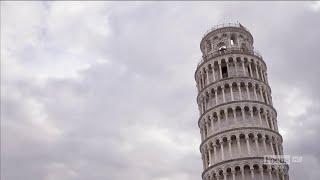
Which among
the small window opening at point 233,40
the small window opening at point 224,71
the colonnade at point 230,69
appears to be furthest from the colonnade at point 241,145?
the small window opening at point 233,40

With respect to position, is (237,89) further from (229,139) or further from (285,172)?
(285,172)

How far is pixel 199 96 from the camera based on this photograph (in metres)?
67.6

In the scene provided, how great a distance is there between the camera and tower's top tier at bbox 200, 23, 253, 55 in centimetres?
6981

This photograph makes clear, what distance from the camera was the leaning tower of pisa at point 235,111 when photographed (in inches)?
2314

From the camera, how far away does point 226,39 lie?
70.1m

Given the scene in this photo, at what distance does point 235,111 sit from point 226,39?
1283 cm

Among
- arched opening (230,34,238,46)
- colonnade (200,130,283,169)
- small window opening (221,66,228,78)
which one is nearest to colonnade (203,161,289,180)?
colonnade (200,130,283,169)

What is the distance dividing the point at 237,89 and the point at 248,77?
2274 mm

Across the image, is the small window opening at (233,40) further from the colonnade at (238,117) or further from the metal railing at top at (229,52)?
the colonnade at (238,117)

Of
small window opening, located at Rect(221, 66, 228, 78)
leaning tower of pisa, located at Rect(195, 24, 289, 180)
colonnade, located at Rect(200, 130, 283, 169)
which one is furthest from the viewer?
small window opening, located at Rect(221, 66, 228, 78)

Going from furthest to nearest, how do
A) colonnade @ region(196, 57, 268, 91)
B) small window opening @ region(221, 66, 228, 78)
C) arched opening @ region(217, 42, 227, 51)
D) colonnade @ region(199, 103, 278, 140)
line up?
arched opening @ region(217, 42, 227, 51) → small window opening @ region(221, 66, 228, 78) → colonnade @ region(196, 57, 268, 91) → colonnade @ region(199, 103, 278, 140)

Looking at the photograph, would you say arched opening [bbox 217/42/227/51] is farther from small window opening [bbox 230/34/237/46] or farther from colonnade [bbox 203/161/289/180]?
colonnade [bbox 203/161/289/180]

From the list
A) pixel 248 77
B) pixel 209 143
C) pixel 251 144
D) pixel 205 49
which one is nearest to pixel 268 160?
pixel 251 144

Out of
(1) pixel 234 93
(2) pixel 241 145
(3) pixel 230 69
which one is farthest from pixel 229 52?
(2) pixel 241 145
